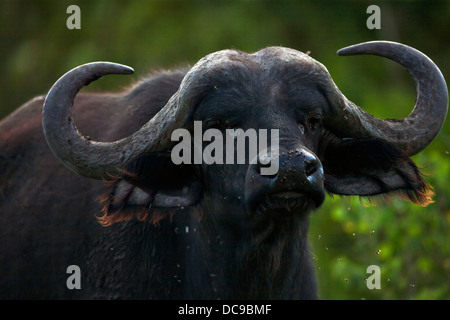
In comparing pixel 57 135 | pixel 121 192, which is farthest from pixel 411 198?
pixel 57 135

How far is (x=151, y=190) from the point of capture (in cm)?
513

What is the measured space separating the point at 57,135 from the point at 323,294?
4971mm

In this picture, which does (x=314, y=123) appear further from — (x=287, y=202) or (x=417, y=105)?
(x=417, y=105)

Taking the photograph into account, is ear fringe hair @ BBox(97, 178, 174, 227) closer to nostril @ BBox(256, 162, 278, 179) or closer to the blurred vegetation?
nostril @ BBox(256, 162, 278, 179)

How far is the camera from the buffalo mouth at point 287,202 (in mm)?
4516

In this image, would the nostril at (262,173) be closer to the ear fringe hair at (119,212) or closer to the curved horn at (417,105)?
the ear fringe hair at (119,212)

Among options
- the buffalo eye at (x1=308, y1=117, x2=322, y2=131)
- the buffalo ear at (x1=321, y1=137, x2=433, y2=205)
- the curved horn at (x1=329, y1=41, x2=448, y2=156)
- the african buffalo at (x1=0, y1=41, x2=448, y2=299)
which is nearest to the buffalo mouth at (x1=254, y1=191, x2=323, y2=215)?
the african buffalo at (x1=0, y1=41, x2=448, y2=299)

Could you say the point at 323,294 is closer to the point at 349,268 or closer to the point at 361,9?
the point at 349,268

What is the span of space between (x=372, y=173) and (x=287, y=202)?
1020mm

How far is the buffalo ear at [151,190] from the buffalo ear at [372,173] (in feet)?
3.01

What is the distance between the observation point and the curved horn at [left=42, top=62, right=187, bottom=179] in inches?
195

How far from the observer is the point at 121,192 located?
16.7ft

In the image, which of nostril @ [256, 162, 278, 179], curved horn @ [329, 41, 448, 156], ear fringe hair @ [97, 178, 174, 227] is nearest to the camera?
nostril @ [256, 162, 278, 179]

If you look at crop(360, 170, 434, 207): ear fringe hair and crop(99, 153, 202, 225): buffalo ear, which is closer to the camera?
crop(99, 153, 202, 225): buffalo ear
